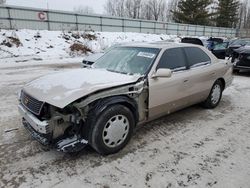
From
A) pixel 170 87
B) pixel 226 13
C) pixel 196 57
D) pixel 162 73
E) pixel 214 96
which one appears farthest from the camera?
pixel 226 13

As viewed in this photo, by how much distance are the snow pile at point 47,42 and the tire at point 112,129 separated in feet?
42.8

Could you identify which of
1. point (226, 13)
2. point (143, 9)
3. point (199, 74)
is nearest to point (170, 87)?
point (199, 74)

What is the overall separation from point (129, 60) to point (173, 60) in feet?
2.68

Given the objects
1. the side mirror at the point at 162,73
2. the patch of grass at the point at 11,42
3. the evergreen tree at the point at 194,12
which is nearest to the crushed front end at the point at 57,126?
the side mirror at the point at 162,73

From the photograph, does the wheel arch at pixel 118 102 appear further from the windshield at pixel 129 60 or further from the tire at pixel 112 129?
the windshield at pixel 129 60

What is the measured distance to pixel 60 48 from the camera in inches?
708

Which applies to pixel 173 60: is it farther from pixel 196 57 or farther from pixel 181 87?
pixel 196 57

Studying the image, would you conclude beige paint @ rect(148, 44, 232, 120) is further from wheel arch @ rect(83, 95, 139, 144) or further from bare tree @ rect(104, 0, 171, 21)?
bare tree @ rect(104, 0, 171, 21)

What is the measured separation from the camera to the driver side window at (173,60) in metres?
3.99

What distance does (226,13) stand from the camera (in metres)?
51.9

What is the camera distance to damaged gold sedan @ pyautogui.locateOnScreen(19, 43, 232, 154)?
297 cm

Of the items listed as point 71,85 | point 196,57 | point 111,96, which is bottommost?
point 111,96

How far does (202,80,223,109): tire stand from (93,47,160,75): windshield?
1.96 m

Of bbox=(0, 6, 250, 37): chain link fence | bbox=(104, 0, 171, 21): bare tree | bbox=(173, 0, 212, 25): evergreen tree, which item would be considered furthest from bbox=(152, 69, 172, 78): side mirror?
bbox=(104, 0, 171, 21): bare tree
